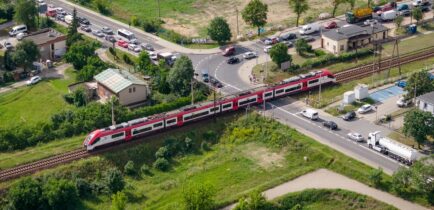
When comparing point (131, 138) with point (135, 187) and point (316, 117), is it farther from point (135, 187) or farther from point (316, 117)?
point (316, 117)

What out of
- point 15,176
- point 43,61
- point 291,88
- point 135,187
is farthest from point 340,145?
point 43,61

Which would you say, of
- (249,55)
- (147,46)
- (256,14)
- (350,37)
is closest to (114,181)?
(249,55)

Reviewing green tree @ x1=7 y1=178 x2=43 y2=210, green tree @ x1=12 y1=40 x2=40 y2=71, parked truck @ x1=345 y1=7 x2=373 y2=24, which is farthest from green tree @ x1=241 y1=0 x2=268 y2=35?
green tree @ x1=7 y1=178 x2=43 y2=210

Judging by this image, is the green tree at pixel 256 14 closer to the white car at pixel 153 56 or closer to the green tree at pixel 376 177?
the white car at pixel 153 56

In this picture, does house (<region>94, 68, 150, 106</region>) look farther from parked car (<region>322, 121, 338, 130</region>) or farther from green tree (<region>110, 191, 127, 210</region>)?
green tree (<region>110, 191, 127, 210</region>)

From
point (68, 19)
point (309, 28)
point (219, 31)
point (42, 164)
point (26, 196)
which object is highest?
point (219, 31)

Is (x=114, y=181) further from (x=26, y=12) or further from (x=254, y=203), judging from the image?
(x=26, y=12)

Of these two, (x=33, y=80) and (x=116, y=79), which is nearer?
(x=116, y=79)
